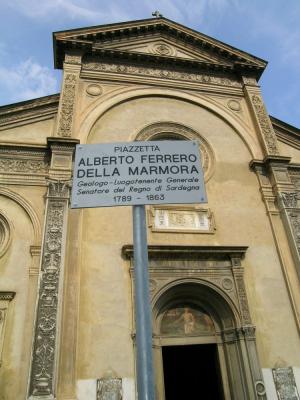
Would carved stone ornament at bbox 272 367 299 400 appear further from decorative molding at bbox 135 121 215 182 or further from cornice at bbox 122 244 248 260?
decorative molding at bbox 135 121 215 182

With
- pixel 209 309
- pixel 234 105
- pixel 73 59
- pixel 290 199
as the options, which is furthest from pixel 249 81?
pixel 209 309

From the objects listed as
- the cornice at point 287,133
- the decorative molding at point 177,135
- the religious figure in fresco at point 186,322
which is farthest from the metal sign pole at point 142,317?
the cornice at point 287,133

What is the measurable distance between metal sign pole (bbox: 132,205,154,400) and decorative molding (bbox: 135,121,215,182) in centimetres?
879

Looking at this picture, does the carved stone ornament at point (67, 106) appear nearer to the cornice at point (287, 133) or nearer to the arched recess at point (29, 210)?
the arched recess at point (29, 210)

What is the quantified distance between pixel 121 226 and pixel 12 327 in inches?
143

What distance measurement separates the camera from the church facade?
7848mm

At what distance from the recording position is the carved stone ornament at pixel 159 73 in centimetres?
1305

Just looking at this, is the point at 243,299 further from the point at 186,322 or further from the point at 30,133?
the point at 30,133

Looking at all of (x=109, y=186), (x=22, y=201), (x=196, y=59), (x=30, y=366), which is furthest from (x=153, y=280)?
(x=196, y=59)

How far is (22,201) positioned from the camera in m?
9.47

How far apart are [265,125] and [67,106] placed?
7.09 metres

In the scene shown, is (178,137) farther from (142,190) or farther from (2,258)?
(142,190)

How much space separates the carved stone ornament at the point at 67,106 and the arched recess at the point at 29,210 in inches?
91.5

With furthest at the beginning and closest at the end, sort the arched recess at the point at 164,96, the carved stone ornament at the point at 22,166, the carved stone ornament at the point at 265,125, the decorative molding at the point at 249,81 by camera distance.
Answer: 1. the decorative molding at the point at 249,81
2. the carved stone ornament at the point at 265,125
3. the arched recess at the point at 164,96
4. the carved stone ornament at the point at 22,166
